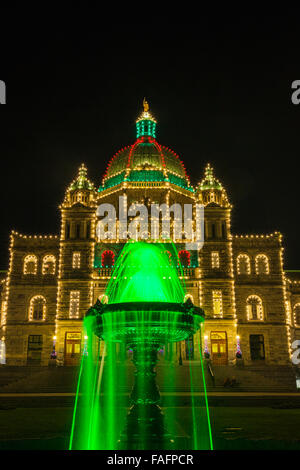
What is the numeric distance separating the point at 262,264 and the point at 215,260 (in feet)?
19.1

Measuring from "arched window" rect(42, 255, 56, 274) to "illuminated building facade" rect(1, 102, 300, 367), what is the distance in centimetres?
11

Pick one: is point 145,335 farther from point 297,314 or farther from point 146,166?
point 146,166

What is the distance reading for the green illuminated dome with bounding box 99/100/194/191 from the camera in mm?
58281

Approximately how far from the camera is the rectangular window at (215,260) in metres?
49.0

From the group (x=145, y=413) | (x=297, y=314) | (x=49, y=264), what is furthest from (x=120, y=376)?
(x=297, y=314)

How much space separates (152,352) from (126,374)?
2329cm

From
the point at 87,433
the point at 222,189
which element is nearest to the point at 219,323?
the point at 222,189

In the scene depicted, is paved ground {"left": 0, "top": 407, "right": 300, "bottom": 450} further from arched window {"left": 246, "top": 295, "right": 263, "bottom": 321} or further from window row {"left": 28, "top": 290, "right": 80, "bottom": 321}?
window row {"left": 28, "top": 290, "right": 80, "bottom": 321}

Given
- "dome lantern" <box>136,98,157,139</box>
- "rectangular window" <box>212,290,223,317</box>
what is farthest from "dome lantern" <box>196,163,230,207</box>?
"dome lantern" <box>136,98,157,139</box>

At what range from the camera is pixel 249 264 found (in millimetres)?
51031

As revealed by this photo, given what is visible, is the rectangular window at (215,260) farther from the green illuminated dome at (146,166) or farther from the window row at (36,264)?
the window row at (36,264)

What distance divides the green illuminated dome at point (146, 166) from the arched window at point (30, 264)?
46.1ft

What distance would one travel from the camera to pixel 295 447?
12.1 meters

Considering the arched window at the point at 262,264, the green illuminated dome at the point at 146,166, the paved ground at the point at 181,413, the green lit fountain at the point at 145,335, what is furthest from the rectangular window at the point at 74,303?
the green lit fountain at the point at 145,335
